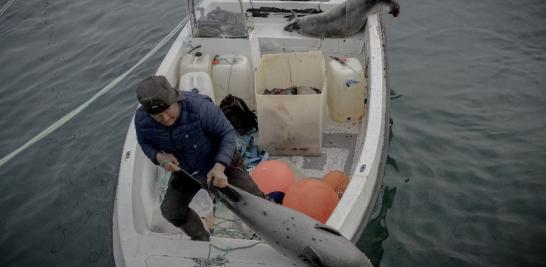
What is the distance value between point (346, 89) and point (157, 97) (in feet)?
10.2

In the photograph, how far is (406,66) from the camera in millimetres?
8188

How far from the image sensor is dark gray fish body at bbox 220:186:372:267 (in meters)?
2.84

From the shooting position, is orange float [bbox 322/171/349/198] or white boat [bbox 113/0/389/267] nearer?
white boat [bbox 113/0/389/267]

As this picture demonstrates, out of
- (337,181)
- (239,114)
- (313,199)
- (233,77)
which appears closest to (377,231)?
(337,181)

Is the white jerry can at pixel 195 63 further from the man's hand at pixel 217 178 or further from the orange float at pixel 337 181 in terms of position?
the man's hand at pixel 217 178

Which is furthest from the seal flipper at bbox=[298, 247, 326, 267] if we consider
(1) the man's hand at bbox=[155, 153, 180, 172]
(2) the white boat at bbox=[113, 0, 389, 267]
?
(1) the man's hand at bbox=[155, 153, 180, 172]

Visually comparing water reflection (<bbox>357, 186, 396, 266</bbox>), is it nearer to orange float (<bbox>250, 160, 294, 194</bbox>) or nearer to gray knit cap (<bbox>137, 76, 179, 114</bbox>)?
orange float (<bbox>250, 160, 294, 194</bbox>)

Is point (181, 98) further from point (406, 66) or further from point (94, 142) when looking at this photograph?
point (406, 66)

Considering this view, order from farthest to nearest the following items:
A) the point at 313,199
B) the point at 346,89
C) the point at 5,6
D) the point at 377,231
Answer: the point at 5,6 < the point at 346,89 < the point at 377,231 < the point at 313,199

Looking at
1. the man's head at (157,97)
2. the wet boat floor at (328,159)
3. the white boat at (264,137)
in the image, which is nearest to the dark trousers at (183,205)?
the white boat at (264,137)

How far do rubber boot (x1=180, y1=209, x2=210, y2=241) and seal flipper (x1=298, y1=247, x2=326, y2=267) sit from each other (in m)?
0.99

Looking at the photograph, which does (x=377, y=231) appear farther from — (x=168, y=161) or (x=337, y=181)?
(x=168, y=161)

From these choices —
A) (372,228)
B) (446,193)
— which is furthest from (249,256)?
(446,193)

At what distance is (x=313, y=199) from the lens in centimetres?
398
